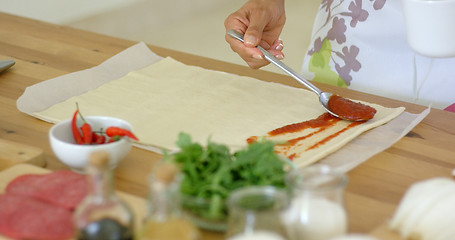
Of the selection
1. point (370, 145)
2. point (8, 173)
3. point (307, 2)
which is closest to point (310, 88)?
point (370, 145)

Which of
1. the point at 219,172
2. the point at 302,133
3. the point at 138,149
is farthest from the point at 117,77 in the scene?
the point at 219,172

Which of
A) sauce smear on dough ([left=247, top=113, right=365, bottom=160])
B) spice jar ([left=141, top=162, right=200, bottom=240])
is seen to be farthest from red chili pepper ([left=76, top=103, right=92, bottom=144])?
spice jar ([left=141, top=162, right=200, bottom=240])

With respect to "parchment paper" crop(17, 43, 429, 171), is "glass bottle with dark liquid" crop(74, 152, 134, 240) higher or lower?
higher

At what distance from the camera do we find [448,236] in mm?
880

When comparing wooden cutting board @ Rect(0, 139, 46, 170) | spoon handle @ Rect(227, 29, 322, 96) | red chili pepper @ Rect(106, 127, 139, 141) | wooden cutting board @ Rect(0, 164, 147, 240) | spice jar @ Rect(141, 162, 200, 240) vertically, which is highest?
spice jar @ Rect(141, 162, 200, 240)

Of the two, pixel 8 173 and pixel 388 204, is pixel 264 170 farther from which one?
pixel 8 173

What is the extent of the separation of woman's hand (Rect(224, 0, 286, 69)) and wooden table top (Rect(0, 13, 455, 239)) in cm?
7

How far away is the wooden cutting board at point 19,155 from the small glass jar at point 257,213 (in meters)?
0.47

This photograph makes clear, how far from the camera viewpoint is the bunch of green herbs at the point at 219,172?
35.2 inches

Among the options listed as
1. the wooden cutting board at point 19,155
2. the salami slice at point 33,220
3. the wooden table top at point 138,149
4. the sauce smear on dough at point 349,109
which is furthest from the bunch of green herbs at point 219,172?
the sauce smear on dough at point 349,109

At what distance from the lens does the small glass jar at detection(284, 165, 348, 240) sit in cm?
83

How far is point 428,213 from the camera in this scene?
886 mm

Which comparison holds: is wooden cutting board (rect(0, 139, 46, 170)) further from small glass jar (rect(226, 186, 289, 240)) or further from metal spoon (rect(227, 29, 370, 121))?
metal spoon (rect(227, 29, 370, 121))

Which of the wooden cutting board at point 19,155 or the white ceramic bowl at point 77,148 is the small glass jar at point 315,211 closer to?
the white ceramic bowl at point 77,148
